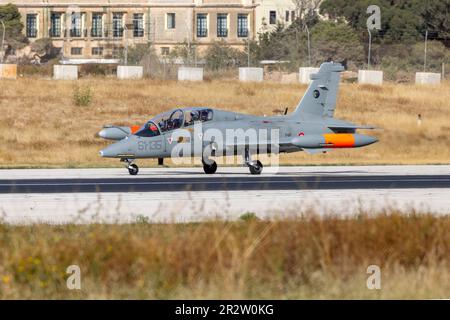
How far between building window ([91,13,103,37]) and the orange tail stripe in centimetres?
7852

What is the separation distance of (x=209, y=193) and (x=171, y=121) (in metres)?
5.12

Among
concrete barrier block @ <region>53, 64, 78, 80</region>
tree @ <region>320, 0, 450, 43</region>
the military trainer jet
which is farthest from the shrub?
tree @ <region>320, 0, 450, 43</region>

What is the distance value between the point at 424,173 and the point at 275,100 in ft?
86.9

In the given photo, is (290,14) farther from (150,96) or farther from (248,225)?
(248,225)

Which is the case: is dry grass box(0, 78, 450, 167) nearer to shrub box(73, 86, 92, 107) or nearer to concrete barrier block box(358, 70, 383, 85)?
shrub box(73, 86, 92, 107)

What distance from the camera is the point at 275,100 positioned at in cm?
5759

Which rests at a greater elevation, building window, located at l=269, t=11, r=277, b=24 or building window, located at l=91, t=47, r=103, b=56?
building window, located at l=269, t=11, r=277, b=24

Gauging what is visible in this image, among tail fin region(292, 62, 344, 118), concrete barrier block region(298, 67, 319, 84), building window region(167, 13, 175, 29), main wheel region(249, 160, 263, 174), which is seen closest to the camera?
main wheel region(249, 160, 263, 174)

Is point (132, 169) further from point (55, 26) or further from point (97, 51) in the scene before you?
point (55, 26)

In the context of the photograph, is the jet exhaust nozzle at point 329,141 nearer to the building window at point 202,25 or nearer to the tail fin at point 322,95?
the tail fin at point 322,95

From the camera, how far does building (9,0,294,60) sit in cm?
10406

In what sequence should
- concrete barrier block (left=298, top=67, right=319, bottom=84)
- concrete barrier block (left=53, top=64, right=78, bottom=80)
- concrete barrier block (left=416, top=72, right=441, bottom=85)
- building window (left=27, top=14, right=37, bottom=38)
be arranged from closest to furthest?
concrete barrier block (left=53, top=64, right=78, bottom=80)
concrete barrier block (left=298, top=67, right=319, bottom=84)
concrete barrier block (left=416, top=72, right=441, bottom=85)
building window (left=27, top=14, right=37, bottom=38)

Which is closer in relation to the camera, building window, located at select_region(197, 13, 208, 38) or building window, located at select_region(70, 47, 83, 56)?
building window, located at select_region(70, 47, 83, 56)

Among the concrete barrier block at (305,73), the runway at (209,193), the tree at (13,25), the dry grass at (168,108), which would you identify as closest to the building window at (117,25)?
the tree at (13,25)
